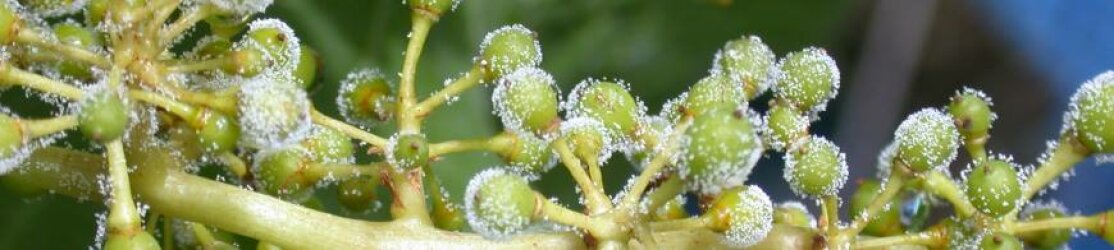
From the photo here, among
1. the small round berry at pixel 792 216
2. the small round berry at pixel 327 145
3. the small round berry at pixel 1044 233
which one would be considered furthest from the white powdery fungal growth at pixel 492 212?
the small round berry at pixel 1044 233

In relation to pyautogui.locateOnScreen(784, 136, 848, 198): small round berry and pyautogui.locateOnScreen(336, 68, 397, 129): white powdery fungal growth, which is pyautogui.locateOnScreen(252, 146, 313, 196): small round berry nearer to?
pyautogui.locateOnScreen(336, 68, 397, 129): white powdery fungal growth

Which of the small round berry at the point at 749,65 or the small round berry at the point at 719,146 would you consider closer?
the small round berry at the point at 719,146

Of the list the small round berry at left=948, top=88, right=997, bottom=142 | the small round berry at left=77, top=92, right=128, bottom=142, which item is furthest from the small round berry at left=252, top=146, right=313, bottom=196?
the small round berry at left=948, top=88, right=997, bottom=142

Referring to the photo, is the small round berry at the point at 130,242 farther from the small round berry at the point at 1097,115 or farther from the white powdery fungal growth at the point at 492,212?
the small round berry at the point at 1097,115

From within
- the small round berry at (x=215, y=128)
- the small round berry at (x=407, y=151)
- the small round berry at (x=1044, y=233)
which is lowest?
the small round berry at (x=215, y=128)

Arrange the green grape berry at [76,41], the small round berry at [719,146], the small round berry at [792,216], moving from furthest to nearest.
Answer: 1. the small round berry at [792,216]
2. the green grape berry at [76,41]
3. the small round berry at [719,146]
